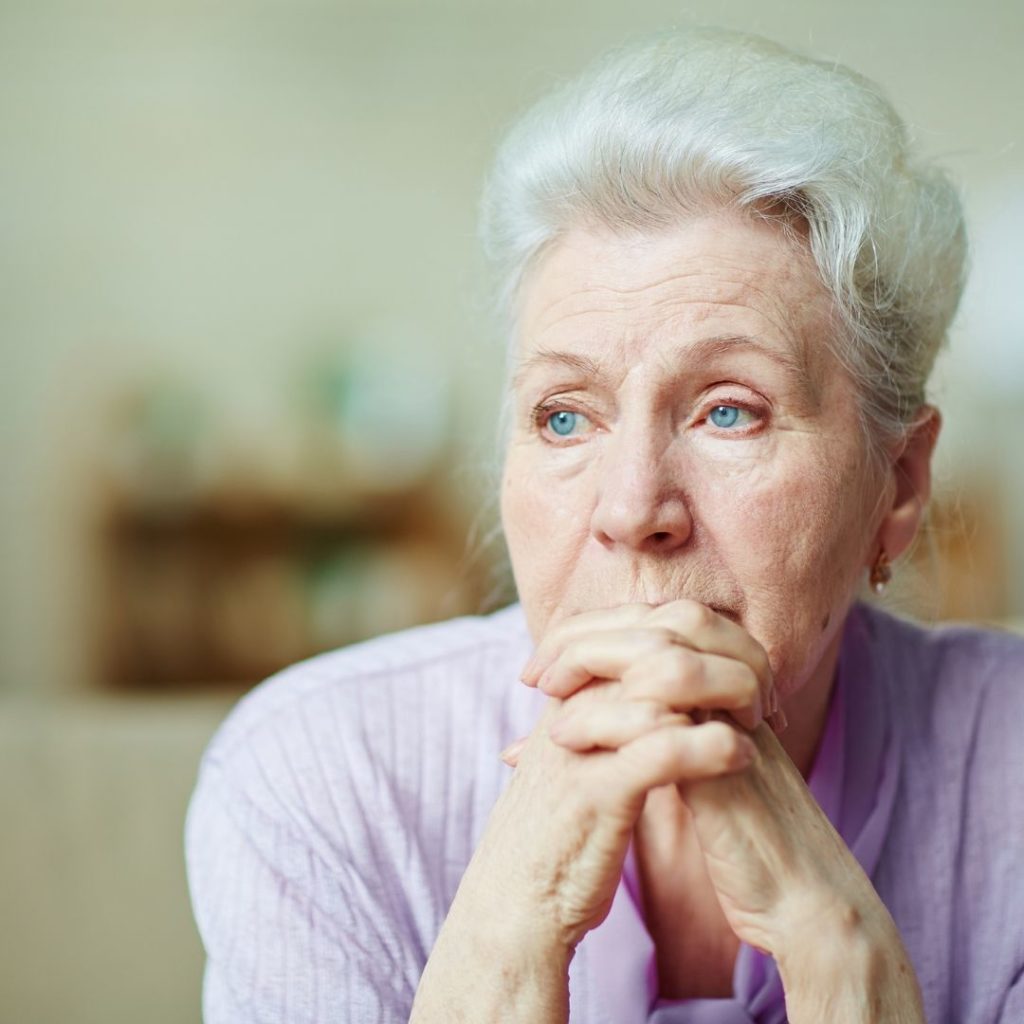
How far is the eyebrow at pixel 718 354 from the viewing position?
1.12 m

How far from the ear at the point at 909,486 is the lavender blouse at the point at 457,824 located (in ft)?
0.69

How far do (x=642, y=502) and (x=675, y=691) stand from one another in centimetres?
20

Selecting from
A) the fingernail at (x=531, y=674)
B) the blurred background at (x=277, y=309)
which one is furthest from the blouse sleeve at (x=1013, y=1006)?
the blurred background at (x=277, y=309)

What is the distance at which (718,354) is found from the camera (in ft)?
3.68

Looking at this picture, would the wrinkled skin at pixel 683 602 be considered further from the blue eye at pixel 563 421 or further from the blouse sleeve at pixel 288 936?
the blouse sleeve at pixel 288 936

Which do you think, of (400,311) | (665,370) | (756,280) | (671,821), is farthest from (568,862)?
(400,311)

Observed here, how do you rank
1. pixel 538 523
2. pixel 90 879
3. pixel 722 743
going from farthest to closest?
pixel 90 879 → pixel 538 523 → pixel 722 743

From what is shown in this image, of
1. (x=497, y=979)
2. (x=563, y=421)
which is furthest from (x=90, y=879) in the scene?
(x=563, y=421)

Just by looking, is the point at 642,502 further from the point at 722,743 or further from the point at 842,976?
the point at 842,976

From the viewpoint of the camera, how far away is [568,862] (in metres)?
1.01

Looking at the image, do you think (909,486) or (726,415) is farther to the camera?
(909,486)

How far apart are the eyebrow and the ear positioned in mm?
219

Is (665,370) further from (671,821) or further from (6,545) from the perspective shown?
(6,545)

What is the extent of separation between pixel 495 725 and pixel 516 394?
381 millimetres
